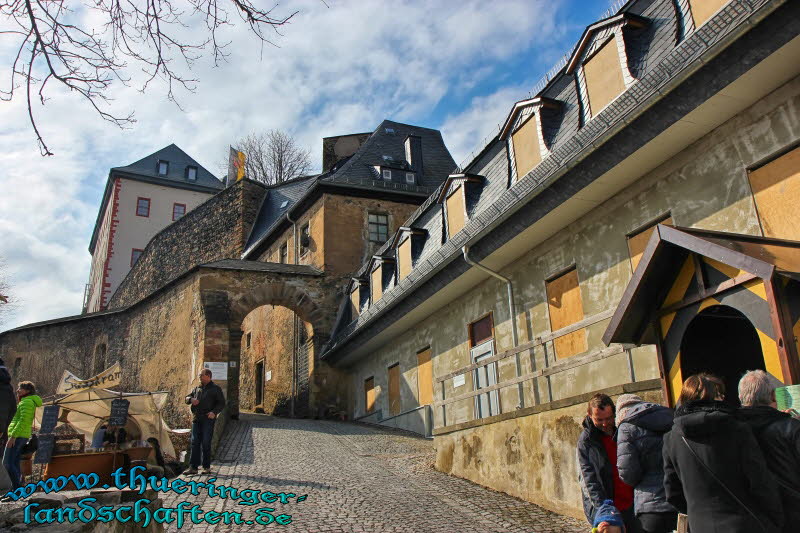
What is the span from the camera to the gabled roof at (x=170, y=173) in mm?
48406

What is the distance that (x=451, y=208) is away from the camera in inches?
534

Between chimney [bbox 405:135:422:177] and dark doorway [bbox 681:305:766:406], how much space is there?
1937 centimetres

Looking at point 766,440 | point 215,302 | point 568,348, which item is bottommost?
point 766,440

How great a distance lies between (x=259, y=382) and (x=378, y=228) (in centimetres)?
920

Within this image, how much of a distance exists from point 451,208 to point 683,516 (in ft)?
34.1

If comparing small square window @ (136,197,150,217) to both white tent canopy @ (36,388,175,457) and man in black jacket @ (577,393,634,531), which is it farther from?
man in black jacket @ (577,393,634,531)

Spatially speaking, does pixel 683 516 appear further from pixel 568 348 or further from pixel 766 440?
pixel 568 348

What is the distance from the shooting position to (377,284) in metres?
17.7

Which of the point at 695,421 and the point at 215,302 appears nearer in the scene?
the point at 695,421

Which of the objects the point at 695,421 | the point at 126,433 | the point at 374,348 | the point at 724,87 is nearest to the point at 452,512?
the point at 695,421

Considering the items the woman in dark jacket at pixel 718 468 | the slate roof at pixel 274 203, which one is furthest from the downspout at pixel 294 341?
the woman in dark jacket at pixel 718 468

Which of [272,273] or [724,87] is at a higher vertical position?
[272,273]

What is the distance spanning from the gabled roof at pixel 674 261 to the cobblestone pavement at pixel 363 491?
91.9 inches

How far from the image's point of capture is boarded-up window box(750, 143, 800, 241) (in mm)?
6805
